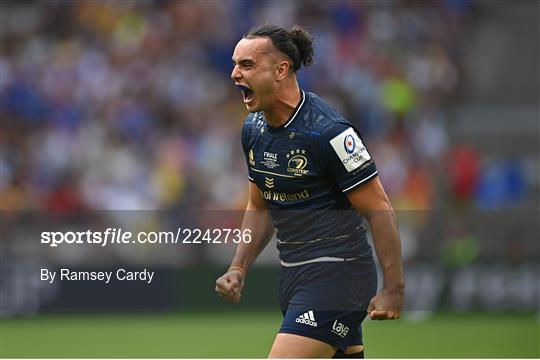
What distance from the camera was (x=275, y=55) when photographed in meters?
5.87

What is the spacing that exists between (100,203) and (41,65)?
3204 mm

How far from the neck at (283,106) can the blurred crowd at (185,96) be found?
27.8 feet

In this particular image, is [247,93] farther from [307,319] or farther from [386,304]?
[386,304]

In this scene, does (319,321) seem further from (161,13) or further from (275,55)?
(161,13)

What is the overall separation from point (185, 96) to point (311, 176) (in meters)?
11.0

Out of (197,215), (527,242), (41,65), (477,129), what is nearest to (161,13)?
(41,65)

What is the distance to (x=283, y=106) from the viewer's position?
596cm

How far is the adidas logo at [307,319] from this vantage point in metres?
5.81

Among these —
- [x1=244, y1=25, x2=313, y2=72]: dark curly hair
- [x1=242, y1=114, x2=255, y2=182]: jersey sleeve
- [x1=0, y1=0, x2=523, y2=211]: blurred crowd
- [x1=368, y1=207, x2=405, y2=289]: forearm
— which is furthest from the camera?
[x1=0, y1=0, x2=523, y2=211]: blurred crowd

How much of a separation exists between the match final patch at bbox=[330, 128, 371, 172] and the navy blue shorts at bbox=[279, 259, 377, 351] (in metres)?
0.58

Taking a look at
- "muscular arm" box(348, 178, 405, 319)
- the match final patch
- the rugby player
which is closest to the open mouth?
the rugby player

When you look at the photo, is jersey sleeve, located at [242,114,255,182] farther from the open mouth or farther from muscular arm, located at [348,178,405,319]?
muscular arm, located at [348,178,405,319]

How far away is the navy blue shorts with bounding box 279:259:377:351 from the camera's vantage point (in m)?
5.83

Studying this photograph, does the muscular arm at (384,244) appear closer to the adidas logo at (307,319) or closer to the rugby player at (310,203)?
the rugby player at (310,203)
